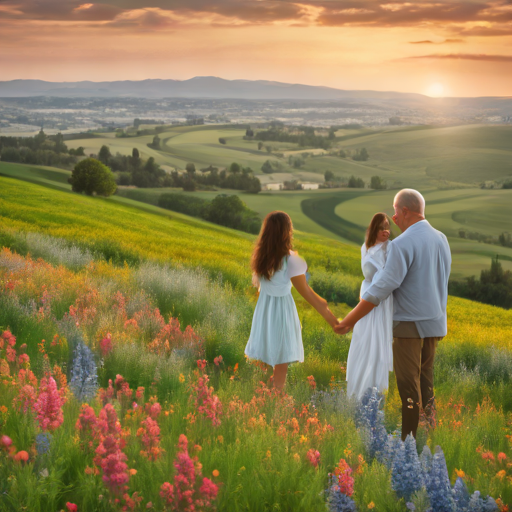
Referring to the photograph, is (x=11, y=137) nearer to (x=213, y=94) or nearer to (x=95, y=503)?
(x=213, y=94)

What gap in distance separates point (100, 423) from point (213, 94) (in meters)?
118

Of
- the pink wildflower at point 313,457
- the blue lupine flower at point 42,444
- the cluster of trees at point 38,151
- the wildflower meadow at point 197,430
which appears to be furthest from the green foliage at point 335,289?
the cluster of trees at point 38,151

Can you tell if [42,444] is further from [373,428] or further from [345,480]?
[373,428]

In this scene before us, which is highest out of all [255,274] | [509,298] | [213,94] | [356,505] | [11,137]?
[213,94]

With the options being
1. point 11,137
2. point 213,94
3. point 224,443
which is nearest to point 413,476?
point 224,443

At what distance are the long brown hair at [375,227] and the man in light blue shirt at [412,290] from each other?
291 mm

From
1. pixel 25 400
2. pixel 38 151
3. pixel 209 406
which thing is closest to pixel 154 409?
pixel 209 406

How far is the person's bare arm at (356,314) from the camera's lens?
4.64 m

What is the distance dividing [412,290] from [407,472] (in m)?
1.70

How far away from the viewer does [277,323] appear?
5176mm

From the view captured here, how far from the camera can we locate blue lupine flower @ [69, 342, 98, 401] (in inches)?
165

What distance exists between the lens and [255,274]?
203 inches

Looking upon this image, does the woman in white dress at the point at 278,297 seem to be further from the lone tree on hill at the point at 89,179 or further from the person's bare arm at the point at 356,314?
the lone tree on hill at the point at 89,179

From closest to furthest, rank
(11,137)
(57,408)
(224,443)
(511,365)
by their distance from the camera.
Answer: (57,408) → (224,443) → (511,365) → (11,137)
